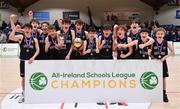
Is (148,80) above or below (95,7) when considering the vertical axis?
below

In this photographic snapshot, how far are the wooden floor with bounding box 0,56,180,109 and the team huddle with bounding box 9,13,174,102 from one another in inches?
14.6

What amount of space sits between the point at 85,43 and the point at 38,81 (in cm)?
118

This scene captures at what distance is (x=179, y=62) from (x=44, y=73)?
7418mm

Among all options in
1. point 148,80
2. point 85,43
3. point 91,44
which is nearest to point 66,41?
point 85,43

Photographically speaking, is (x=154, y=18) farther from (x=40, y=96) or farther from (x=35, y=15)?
(x=40, y=96)

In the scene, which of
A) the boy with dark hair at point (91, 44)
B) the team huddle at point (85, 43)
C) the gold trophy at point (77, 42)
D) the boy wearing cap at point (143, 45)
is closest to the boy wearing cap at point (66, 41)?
the team huddle at point (85, 43)

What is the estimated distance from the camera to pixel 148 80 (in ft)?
22.1

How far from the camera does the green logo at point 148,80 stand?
6727mm

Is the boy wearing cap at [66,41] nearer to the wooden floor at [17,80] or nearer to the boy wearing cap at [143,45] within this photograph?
the boy wearing cap at [143,45]

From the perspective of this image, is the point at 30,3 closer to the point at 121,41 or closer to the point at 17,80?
the point at 17,80

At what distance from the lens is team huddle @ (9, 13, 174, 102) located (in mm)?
6770

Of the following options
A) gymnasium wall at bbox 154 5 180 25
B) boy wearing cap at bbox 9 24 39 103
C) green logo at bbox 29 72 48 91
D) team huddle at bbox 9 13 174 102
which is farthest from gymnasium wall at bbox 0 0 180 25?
green logo at bbox 29 72 48 91

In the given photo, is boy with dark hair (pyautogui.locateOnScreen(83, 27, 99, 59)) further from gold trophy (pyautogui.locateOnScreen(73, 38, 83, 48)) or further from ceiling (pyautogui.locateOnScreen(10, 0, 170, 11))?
ceiling (pyautogui.locateOnScreen(10, 0, 170, 11))

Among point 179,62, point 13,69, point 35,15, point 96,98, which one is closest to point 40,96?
point 96,98
